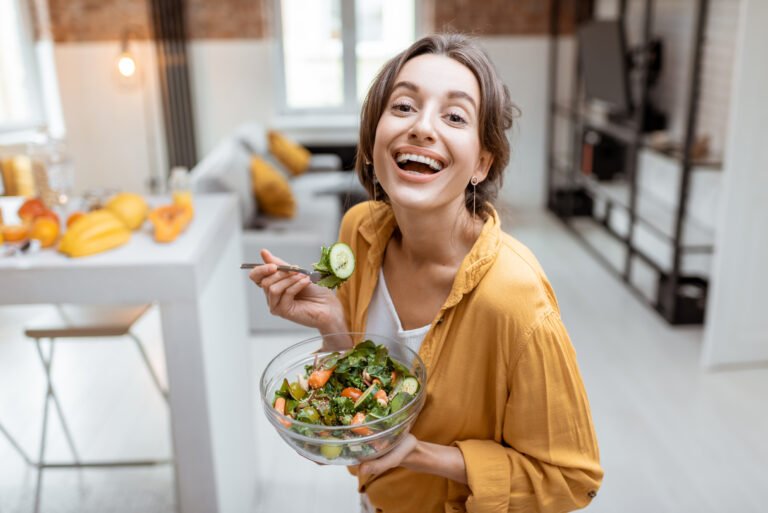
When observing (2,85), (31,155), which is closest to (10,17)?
(2,85)

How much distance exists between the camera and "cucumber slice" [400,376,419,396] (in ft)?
3.50

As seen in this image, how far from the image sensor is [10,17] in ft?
18.8

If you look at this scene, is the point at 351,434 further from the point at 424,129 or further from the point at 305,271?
the point at 424,129

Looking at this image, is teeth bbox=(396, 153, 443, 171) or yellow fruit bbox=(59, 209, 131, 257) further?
yellow fruit bbox=(59, 209, 131, 257)

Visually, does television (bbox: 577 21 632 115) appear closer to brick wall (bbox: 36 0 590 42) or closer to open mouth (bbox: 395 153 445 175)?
brick wall (bbox: 36 0 590 42)

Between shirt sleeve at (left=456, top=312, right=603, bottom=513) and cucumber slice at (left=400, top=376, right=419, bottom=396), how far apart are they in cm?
12

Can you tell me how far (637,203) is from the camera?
4594 millimetres

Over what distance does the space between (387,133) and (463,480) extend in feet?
1.71

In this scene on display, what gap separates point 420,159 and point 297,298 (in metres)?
0.34

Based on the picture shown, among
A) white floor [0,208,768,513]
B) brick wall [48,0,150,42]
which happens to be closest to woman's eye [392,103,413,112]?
white floor [0,208,768,513]

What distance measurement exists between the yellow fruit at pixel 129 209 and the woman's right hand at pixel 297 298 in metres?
0.99

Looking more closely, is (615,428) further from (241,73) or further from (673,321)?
(241,73)

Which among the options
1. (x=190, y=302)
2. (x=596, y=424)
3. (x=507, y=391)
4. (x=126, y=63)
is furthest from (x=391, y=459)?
(x=126, y=63)

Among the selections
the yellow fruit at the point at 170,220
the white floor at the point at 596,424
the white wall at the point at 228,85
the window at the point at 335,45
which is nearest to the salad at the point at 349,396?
the yellow fruit at the point at 170,220
